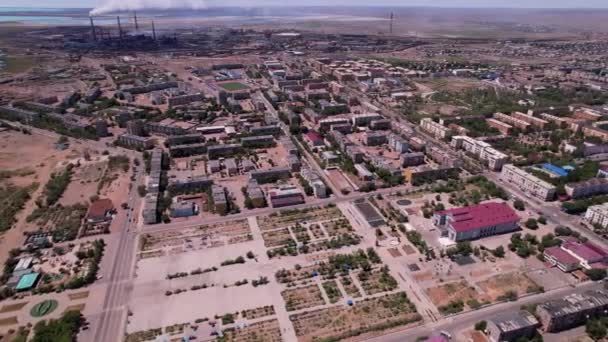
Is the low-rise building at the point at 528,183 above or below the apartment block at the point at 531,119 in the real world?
below

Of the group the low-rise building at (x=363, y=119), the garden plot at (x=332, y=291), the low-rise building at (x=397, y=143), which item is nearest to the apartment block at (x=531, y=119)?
the low-rise building at (x=363, y=119)

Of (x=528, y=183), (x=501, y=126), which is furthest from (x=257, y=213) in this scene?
(x=501, y=126)

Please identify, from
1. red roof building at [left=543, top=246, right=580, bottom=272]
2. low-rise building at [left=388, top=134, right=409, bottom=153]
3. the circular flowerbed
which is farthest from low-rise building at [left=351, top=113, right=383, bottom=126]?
the circular flowerbed

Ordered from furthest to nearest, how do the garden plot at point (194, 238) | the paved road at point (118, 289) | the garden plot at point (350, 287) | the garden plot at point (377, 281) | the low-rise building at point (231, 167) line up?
1. the low-rise building at point (231, 167)
2. the garden plot at point (194, 238)
3. the garden plot at point (377, 281)
4. the garden plot at point (350, 287)
5. the paved road at point (118, 289)

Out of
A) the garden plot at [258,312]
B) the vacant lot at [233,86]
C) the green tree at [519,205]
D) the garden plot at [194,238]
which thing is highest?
the vacant lot at [233,86]

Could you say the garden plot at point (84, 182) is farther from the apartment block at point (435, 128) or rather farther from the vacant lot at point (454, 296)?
the apartment block at point (435, 128)

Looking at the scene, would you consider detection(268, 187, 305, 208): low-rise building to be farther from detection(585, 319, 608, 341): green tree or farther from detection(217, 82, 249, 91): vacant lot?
detection(217, 82, 249, 91): vacant lot
